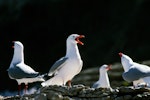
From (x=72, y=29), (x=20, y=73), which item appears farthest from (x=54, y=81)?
(x=72, y=29)

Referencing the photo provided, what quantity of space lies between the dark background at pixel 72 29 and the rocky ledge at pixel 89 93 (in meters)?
13.4

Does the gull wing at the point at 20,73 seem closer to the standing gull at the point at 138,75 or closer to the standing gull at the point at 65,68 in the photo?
the standing gull at the point at 65,68

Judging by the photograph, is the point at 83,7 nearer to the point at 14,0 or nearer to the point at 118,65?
the point at 14,0

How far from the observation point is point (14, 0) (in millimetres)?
29594

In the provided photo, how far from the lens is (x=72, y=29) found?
93.1 ft

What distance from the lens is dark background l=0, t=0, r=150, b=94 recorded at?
2581cm

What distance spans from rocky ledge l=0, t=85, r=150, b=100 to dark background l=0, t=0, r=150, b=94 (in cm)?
1335

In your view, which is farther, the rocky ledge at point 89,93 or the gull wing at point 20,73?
the gull wing at point 20,73

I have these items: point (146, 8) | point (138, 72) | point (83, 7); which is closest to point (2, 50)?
point (83, 7)

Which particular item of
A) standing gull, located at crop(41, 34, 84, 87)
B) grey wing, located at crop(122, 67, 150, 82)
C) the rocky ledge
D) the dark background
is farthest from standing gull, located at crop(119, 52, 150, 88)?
the dark background

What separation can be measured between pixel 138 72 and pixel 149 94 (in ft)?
5.47

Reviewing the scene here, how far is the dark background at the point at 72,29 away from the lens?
2581cm

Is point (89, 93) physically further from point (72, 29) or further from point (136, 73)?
point (72, 29)

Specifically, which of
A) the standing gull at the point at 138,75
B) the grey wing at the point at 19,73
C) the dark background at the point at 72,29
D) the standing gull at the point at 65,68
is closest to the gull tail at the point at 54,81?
the standing gull at the point at 65,68
